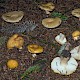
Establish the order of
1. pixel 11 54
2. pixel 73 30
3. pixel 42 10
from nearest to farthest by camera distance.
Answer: pixel 11 54 < pixel 73 30 < pixel 42 10

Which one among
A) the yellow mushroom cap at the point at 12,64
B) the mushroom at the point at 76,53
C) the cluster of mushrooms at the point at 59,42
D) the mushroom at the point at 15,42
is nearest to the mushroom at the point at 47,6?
the cluster of mushrooms at the point at 59,42

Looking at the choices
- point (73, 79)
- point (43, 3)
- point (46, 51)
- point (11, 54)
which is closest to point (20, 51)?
point (11, 54)

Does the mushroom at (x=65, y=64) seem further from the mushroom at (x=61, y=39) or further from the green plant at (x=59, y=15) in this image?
the green plant at (x=59, y=15)

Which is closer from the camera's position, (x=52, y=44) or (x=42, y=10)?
(x=52, y=44)

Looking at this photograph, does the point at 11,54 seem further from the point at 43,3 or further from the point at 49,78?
the point at 43,3

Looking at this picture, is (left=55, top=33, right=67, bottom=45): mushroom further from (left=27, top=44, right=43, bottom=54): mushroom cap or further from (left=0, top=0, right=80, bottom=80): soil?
(left=27, top=44, right=43, bottom=54): mushroom cap

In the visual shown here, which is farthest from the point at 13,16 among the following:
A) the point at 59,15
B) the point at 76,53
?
the point at 76,53

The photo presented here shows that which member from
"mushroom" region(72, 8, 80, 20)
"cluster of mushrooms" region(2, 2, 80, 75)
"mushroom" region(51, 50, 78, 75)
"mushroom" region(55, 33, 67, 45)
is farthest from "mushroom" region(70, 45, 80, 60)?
"mushroom" region(72, 8, 80, 20)
